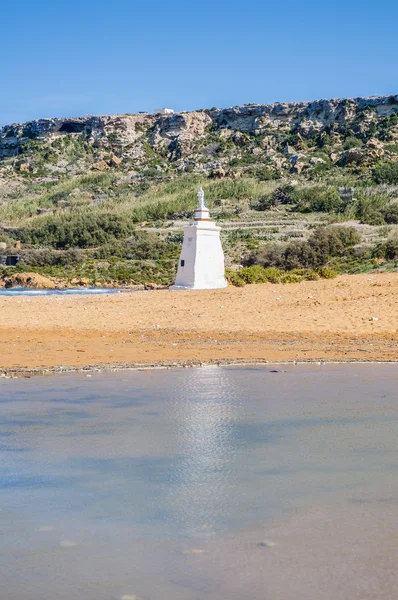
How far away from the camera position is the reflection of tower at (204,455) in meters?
5.02

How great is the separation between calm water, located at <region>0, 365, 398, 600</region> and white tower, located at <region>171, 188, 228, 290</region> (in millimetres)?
16214

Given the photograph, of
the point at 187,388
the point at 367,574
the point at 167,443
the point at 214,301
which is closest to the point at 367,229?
the point at 214,301

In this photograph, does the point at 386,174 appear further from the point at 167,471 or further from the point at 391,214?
the point at 167,471

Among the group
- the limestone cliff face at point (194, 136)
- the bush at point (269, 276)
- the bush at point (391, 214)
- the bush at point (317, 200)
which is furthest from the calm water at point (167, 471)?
the limestone cliff face at point (194, 136)

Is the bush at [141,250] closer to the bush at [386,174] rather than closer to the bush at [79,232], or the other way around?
the bush at [79,232]

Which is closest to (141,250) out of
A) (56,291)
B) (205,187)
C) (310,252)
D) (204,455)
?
(310,252)

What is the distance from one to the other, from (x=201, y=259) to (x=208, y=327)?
34.8ft

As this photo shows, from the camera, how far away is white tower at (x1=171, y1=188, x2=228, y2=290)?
26250 millimetres

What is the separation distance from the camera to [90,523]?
4.81m

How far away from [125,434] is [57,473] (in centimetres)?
137

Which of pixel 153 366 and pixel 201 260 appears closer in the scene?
pixel 153 366

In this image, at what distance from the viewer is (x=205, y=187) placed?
68000 mm

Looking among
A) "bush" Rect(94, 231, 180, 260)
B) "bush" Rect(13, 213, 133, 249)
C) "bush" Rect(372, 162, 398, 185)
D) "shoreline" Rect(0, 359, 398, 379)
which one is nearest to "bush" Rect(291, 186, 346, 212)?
"bush" Rect(372, 162, 398, 185)

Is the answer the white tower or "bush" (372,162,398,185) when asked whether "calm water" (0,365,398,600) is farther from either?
"bush" (372,162,398,185)
